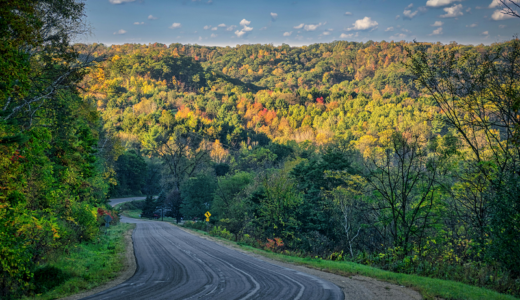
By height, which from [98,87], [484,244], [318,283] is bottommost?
[318,283]

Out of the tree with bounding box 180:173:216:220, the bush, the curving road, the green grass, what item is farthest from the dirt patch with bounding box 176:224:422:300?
the tree with bounding box 180:173:216:220

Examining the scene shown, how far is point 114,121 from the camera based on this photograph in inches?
4053

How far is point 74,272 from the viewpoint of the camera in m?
13.9

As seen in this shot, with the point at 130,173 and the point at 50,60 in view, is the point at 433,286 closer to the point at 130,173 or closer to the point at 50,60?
the point at 50,60

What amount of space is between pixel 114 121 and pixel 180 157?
45406 mm

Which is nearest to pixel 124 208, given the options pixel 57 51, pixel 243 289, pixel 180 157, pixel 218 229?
pixel 180 157

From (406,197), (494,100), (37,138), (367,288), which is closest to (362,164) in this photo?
(406,197)

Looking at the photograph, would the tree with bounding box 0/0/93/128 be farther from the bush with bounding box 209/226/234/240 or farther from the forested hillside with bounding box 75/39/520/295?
the bush with bounding box 209/226/234/240

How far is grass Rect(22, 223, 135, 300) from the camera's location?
11.8 meters

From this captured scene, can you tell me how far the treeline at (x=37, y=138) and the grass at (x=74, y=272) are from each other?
44 cm

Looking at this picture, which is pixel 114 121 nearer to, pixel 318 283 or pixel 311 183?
pixel 311 183

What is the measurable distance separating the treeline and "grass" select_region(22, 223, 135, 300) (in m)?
0.44

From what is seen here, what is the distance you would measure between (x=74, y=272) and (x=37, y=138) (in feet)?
18.8

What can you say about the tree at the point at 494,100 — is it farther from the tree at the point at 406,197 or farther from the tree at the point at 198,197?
the tree at the point at 198,197
